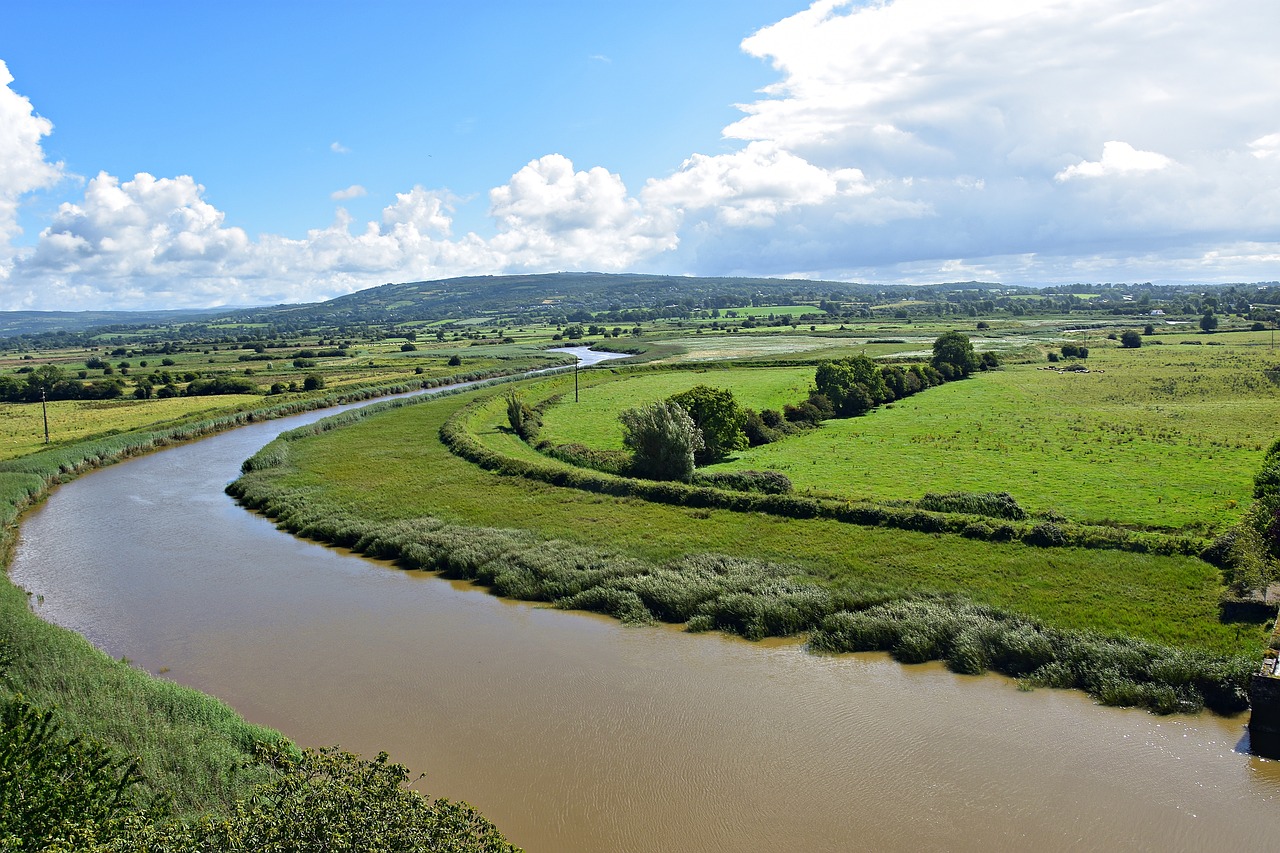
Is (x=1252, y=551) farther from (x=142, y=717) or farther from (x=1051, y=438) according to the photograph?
(x=142, y=717)

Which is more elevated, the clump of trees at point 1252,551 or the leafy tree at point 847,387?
the leafy tree at point 847,387

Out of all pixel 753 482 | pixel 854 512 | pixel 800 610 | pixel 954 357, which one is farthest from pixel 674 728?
pixel 954 357

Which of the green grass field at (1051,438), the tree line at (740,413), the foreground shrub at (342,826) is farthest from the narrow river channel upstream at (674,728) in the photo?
the green grass field at (1051,438)

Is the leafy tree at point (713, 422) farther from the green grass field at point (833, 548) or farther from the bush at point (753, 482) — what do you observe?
the green grass field at point (833, 548)

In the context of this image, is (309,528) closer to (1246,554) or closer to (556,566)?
(556,566)

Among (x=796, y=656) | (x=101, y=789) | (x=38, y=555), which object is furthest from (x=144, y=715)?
(x=38, y=555)

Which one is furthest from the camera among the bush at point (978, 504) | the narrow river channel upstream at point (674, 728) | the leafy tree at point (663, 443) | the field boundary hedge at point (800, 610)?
the leafy tree at point (663, 443)
